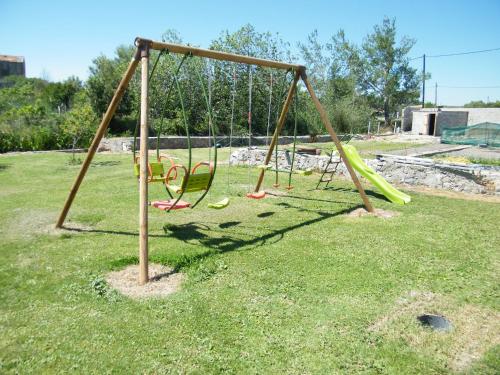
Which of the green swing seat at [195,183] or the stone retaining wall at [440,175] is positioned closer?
the green swing seat at [195,183]

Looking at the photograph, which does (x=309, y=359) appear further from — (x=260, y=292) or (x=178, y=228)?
(x=178, y=228)

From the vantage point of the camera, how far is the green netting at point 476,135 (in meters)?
23.0

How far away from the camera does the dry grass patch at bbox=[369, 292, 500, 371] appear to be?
9.98ft

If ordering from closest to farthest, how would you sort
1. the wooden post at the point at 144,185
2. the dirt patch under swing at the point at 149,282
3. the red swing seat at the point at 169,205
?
the dirt patch under swing at the point at 149,282
the wooden post at the point at 144,185
the red swing seat at the point at 169,205

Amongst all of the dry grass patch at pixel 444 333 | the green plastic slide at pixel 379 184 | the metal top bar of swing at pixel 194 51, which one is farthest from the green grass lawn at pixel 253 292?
the metal top bar of swing at pixel 194 51

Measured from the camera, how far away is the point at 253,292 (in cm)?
398

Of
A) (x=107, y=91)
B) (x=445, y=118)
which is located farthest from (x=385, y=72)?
(x=107, y=91)

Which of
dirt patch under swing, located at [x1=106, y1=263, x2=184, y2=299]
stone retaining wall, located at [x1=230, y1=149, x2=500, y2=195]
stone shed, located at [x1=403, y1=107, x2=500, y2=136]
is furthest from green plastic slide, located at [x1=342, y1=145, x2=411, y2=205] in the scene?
stone shed, located at [x1=403, y1=107, x2=500, y2=136]

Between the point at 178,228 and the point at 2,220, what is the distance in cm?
290

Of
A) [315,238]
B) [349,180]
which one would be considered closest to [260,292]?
[315,238]

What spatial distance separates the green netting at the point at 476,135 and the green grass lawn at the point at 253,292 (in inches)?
740

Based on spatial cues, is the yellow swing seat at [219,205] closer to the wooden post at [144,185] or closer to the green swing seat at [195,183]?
the green swing seat at [195,183]

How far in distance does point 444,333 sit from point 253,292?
1.77m

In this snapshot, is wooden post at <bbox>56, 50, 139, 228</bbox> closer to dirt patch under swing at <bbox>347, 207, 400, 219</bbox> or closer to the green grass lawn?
the green grass lawn
